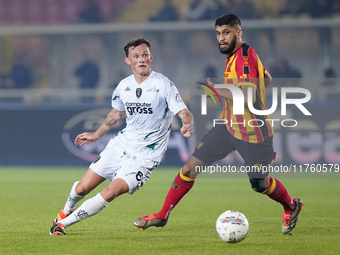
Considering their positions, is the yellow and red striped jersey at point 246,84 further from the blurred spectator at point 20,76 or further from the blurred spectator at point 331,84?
the blurred spectator at point 20,76

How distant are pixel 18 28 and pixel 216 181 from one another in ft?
24.7

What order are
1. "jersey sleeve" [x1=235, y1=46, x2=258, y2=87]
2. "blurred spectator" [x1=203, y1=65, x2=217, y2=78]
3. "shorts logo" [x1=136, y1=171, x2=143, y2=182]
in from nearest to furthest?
1. "jersey sleeve" [x1=235, y1=46, x2=258, y2=87]
2. "shorts logo" [x1=136, y1=171, x2=143, y2=182]
3. "blurred spectator" [x1=203, y1=65, x2=217, y2=78]

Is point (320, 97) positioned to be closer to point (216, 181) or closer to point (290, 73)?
point (290, 73)

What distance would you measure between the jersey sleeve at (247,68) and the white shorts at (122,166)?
1207 millimetres

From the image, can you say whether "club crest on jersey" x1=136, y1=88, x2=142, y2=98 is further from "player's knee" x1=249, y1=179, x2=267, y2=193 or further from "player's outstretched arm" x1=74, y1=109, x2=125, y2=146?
"player's knee" x1=249, y1=179, x2=267, y2=193

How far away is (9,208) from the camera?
23.7 feet

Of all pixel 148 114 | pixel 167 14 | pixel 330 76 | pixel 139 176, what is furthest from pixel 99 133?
pixel 167 14

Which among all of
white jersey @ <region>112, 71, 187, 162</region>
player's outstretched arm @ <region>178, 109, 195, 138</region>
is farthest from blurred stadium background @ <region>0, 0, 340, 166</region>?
player's outstretched arm @ <region>178, 109, 195, 138</region>

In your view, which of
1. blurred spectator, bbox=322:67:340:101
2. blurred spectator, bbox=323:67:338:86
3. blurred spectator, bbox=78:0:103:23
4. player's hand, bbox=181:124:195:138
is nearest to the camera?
player's hand, bbox=181:124:195:138

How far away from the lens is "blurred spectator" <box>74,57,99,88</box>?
14711 mm

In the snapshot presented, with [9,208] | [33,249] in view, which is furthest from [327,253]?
[9,208]


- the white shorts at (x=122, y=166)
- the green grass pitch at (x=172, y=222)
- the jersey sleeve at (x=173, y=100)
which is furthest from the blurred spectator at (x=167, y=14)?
the white shorts at (x=122, y=166)

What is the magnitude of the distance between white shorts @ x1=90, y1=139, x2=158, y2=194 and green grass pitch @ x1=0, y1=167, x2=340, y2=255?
576mm

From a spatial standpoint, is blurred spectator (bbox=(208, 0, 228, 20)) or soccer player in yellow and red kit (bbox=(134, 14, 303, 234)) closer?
soccer player in yellow and red kit (bbox=(134, 14, 303, 234))
